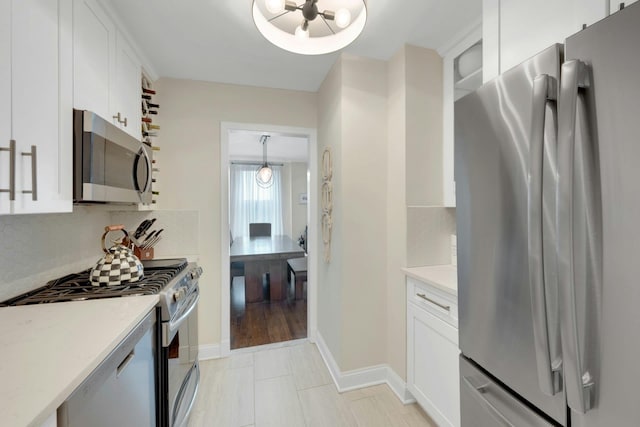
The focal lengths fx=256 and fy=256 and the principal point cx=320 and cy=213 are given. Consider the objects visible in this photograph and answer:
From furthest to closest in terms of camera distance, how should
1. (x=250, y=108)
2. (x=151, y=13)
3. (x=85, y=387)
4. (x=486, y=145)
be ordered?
1. (x=250, y=108)
2. (x=151, y=13)
3. (x=486, y=145)
4. (x=85, y=387)

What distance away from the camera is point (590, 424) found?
64 cm

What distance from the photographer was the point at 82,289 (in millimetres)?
1232

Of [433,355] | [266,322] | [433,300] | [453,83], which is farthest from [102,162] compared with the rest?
[266,322]

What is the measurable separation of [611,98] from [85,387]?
1488mm

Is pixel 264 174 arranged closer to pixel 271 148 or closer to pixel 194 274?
pixel 271 148

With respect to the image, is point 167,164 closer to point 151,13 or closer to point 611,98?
point 151,13

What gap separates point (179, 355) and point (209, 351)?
3.45ft

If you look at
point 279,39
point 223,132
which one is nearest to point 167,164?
point 223,132

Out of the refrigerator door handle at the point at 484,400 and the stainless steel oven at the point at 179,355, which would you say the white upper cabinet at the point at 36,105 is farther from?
the refrigerator door handle at the point at 484,400

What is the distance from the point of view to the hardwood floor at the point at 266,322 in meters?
2.63

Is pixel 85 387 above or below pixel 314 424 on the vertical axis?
above

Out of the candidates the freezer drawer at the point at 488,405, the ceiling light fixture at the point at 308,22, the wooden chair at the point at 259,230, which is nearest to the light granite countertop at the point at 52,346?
the freezer drawer at the point at 488,405

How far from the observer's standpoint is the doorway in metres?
2.42

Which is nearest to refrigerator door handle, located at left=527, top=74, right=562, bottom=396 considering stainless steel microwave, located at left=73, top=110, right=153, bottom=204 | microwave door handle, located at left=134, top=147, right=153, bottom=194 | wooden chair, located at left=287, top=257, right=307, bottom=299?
stainless steel microwave, located at left=73, top=110, right=153, bottom=204
